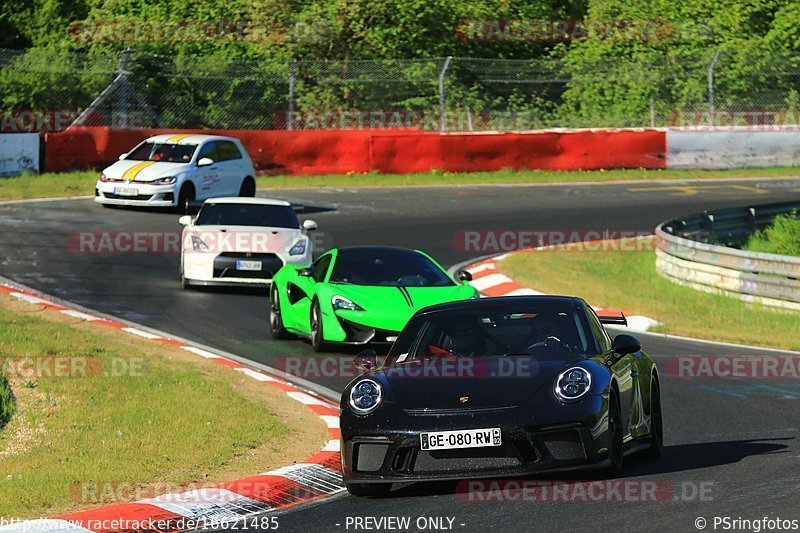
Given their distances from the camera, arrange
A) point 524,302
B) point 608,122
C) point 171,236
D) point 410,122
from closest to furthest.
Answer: point 524,302
point 171,236
point 410,122
point 608,122

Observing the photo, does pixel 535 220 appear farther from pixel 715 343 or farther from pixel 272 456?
pixel 272 456

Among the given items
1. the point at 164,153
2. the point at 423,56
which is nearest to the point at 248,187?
the point at 164,153

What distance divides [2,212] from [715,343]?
14.6m

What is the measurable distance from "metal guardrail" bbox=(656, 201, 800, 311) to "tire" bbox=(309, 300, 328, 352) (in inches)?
251

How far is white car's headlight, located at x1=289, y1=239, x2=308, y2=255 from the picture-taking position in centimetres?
1886

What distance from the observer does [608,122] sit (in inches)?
1457

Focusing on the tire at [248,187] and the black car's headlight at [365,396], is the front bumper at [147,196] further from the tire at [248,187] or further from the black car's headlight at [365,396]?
the black car's headlight at [365,396]

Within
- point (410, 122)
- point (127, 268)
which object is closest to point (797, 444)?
point (127, 268)

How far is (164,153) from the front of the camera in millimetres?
26484

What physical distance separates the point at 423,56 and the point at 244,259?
26106mm

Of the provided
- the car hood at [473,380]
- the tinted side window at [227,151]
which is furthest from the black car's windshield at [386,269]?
the tinted side window at [227,151]

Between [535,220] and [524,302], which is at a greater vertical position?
[524,302]

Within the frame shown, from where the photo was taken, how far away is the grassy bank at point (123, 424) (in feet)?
27.6
